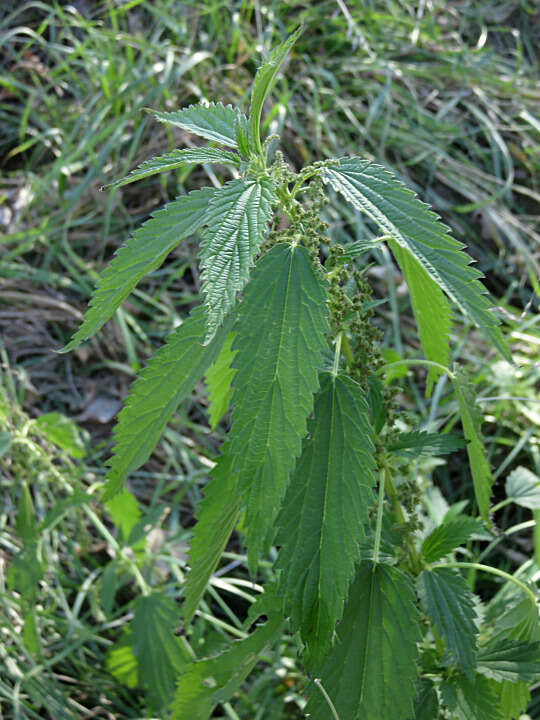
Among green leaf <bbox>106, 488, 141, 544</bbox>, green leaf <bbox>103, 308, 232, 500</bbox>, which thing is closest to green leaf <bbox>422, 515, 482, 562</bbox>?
green leaf <bbox>103, 308, 232, 500</bbox>

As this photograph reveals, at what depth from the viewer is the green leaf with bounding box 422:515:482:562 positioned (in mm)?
1015

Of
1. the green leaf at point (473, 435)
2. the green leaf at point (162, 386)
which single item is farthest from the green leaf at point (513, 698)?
the green leaf at point (162, 386)

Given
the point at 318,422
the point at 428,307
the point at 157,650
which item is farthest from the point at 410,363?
the point at 157,650

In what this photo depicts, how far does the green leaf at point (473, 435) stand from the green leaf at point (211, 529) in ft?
1.08

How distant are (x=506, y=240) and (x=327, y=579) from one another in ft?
6.43

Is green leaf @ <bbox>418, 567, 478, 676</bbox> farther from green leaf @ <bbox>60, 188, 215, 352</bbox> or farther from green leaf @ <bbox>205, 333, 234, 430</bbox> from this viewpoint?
green leaf @ <bbox>60, 188, 215, 352</bbox>

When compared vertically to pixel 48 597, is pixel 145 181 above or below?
above

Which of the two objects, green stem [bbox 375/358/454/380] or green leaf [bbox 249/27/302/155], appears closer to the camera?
green leaf [bbox 249/27/302/155]

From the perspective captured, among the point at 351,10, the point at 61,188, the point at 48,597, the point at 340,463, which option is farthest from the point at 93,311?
the point at 351,10

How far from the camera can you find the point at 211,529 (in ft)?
3.03

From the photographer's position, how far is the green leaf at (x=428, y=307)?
90cm

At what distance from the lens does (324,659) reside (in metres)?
0.82

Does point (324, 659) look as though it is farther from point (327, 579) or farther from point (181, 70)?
point (181, 70)

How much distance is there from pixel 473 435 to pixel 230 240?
18.2 inches
